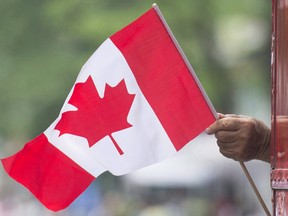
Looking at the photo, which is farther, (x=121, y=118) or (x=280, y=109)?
(x=121, y=118)

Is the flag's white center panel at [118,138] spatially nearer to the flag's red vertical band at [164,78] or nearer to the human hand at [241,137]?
the flag's red vertical band at [164,78]

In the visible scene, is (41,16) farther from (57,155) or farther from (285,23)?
(285,23)

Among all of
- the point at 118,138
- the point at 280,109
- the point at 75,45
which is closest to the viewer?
the point at 280,109

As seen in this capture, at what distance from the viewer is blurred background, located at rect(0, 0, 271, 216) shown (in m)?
12.2

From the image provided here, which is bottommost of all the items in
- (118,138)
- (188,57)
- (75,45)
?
(188,57)

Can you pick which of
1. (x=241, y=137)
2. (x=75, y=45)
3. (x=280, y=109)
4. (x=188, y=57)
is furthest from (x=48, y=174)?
(x=75, y=45)

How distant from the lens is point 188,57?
483 inches

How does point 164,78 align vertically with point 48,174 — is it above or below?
above

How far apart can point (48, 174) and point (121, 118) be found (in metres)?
0.31

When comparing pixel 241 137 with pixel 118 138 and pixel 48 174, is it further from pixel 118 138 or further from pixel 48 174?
pixel 48 174

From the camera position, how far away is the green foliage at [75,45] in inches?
481

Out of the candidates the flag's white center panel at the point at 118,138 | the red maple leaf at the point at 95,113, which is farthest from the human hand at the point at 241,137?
the red maple leaf at the point at 95,113

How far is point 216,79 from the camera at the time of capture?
484 inches

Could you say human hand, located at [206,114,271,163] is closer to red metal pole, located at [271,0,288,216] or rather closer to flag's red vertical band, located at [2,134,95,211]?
flag's red vertical band, located at [2,134,95,211]
